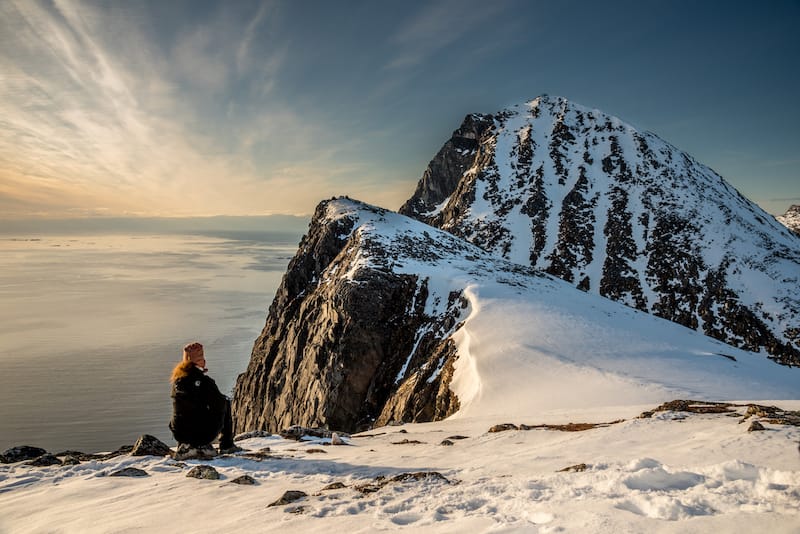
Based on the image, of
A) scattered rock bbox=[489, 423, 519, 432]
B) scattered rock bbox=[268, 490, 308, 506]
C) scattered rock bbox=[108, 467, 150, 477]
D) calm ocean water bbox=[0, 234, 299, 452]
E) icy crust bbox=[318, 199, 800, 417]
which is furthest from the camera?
calm ocean water bbox=[0, 234, 299, 452]

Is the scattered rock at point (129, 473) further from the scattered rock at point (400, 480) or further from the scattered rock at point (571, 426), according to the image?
the scattered rock at point (571, 426)

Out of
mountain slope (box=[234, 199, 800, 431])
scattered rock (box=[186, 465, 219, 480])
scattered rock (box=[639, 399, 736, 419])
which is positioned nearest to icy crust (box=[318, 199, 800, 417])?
mountain slope (box=[234, 199, 800, 431])

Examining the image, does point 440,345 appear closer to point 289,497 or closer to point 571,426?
point 571,426

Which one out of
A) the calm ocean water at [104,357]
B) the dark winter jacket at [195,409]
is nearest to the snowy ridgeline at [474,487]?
the dark winter jacket at [195,409]

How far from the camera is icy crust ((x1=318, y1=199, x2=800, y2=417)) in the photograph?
17.1m

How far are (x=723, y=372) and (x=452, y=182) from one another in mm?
103873

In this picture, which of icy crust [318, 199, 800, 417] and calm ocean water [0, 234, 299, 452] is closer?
icy crust [318, 199, 800, 417]

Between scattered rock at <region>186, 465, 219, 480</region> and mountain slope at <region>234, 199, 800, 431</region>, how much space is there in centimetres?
1170

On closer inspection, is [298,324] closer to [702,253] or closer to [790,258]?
[702,253]

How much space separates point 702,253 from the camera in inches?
Result: 3024

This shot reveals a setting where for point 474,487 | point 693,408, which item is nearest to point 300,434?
point 474,487

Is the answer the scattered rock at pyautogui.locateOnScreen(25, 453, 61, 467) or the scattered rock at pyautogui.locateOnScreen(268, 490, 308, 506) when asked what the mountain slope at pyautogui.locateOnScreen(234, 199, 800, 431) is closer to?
the scattered rock at pyautogui.locateOnScreen(268, 490, 308, 506)

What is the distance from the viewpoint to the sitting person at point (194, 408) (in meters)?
8.47

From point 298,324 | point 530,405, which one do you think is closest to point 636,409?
point 530,405
